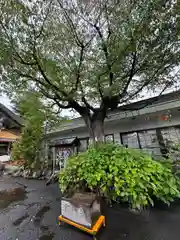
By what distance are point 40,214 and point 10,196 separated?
208 centimetres

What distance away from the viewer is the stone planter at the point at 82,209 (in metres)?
2.04

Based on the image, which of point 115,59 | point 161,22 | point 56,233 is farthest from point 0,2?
point 56,233

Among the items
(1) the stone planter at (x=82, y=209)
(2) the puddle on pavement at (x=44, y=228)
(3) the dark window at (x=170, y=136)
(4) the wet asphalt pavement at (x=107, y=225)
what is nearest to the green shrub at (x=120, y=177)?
(1) the stone planter at (x=82, y=209)

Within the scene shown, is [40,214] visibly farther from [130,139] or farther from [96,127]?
[130,139]

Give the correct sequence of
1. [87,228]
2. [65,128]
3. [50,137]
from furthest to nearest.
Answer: [50,137], [65,128], [87,228]

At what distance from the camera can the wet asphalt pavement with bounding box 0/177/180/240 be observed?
6.71 feet

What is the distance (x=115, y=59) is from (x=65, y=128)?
561 cm

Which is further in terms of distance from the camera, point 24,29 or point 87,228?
point 24,29

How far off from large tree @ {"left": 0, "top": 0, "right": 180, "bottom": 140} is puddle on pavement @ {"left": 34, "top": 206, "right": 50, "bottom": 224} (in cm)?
250

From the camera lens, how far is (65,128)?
782cm

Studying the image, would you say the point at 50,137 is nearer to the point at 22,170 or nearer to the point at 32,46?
the point at 22,170

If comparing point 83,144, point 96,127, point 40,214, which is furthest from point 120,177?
point 83,144

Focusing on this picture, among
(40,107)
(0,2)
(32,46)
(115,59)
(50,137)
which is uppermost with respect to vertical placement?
(0,2)

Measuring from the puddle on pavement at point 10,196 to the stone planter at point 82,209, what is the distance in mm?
2461
